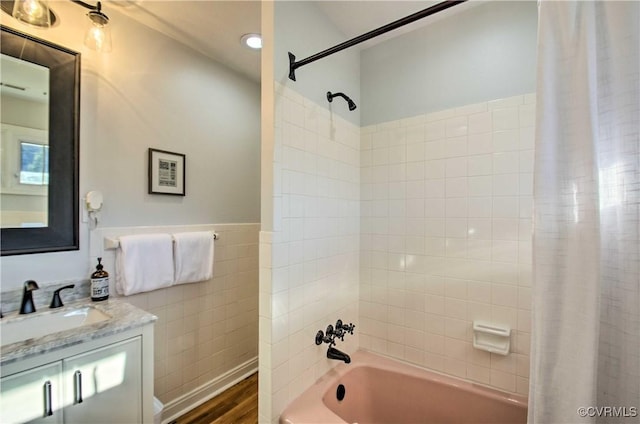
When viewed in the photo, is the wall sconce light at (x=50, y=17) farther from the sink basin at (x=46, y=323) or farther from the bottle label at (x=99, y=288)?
the sink basin at (x=46, y=323)

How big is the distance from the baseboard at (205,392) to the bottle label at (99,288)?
936mm

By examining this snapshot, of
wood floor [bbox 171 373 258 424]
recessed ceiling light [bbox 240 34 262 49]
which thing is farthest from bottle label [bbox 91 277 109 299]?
recessed ceiling light [bbox 240 34 262 49]

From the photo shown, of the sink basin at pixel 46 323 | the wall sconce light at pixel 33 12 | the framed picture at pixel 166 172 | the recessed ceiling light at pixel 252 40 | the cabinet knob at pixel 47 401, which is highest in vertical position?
the recessed ceiling light at pixel 252 40

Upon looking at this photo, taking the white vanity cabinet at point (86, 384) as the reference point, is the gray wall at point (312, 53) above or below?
above

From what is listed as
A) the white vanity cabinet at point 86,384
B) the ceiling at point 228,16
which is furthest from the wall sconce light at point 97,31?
the white vanity cabinet at point 86,384

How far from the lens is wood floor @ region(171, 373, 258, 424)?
1.92 metres

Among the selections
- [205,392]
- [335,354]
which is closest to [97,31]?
[335,354]

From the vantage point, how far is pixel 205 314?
84.5 inches

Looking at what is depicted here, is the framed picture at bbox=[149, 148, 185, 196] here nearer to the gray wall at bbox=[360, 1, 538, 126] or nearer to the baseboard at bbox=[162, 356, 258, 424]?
the gray wall at bbox=[360, 1, 538, 126]

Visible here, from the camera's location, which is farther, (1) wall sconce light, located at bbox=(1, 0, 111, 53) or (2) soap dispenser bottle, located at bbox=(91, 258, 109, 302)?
(2) soap dispenser bottle, located at bbox=(91, 258, 109, 302)

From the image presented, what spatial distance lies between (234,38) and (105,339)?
1959 mm

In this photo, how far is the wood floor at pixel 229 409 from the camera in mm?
1922

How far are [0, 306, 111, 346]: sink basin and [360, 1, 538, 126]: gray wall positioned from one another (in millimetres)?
1990

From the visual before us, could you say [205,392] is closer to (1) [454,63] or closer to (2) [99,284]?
(2) [99,284]
